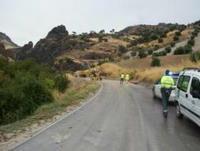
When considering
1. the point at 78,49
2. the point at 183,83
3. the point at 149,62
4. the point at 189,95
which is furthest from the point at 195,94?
the point at 78,49

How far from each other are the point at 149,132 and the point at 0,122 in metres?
8.03

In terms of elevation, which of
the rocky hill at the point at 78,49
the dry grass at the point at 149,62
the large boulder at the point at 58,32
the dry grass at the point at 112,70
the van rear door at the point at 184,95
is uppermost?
the large boulder at the point at 58,32

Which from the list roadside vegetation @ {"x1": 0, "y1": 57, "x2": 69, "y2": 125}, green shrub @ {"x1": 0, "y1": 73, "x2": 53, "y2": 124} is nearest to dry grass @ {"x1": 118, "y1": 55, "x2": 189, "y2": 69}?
roadside vegetation @ {"x1": 0, "y1": 57, "x2": 69, "y2": 125}

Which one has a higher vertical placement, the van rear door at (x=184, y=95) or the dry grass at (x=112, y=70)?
the dry grass at (x=112, y=70)

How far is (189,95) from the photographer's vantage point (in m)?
10.3

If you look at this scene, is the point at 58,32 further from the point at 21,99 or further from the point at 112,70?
the point at 21,99

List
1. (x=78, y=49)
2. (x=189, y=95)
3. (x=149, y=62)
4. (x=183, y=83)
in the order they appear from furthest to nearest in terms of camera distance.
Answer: (x=78, y=49), (x=149, y=62), (x=183, y=83), (x=189, y=95)

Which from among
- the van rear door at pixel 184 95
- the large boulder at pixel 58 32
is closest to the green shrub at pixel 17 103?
the van rear door at pixel 184 95

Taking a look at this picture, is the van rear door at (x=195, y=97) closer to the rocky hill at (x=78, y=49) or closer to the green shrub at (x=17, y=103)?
the green shrub at (x=17, y=103)

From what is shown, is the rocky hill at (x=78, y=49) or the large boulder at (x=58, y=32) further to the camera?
the large boulder at (x=58, y=32)

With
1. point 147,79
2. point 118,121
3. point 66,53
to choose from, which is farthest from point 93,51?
point 118,121

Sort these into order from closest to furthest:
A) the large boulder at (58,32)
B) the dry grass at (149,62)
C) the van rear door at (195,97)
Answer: the van rear door at (195,97) → the dry grass at (149,62) → the large boulder at (58,32)

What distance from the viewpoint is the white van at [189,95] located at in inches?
372

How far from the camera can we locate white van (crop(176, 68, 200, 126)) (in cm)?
945
